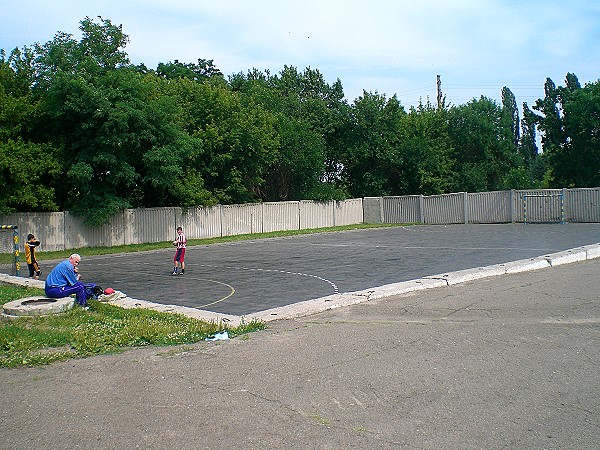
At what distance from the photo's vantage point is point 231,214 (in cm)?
3991

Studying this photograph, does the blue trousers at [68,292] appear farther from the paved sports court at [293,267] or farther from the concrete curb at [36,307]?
the paved sports court at [293,267]

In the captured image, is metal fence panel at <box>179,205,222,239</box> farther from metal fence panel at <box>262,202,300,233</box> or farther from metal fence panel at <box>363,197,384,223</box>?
metal fence panel at <box>363,197,384,223</box>

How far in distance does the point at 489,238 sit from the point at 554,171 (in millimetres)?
29033

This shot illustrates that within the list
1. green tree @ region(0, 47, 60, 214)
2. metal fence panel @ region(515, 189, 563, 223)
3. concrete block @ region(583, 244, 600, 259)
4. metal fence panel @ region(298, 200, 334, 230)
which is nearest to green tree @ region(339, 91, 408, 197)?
metal fence panel @ region(298, 200, 334, 230)

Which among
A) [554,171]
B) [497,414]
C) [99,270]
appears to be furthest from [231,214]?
[497,414]

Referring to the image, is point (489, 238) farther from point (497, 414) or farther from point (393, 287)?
point (497, 414)

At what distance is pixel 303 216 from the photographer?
45156 millimetres

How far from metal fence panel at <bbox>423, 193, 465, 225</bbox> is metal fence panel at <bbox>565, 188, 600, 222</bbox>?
7.66 metres

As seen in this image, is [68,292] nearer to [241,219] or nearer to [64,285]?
[64,285]

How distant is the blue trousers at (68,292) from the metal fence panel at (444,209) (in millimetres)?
37041

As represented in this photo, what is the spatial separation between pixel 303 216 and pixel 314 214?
4.24 ft

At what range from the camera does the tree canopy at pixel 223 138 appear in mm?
30875

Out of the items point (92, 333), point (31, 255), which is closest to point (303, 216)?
point (31, 255)

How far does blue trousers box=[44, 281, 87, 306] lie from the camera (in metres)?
12.3
